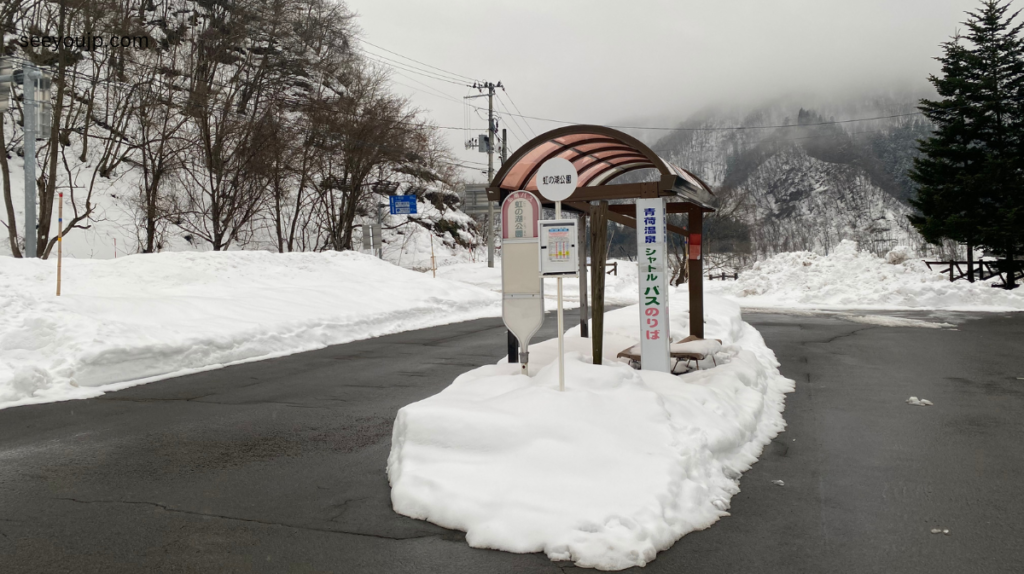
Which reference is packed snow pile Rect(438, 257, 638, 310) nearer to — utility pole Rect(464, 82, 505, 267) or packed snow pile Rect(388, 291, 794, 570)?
utility pole Rect(464, 82, 505, 267)

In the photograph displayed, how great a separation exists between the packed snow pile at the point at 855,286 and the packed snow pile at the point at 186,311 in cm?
1294

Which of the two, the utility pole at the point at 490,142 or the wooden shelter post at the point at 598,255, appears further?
the utility pole at the point at 490,142

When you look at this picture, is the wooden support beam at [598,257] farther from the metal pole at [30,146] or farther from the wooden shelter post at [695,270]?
the metal pole at [30,146]

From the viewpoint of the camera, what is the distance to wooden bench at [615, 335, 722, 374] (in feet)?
26.2

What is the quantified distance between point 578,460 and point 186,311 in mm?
10296

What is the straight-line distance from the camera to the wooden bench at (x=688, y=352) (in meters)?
8.00

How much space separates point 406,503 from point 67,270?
1615 centimetres

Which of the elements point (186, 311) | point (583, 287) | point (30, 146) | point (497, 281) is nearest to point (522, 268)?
point (583, 287)

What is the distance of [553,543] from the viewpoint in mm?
3572

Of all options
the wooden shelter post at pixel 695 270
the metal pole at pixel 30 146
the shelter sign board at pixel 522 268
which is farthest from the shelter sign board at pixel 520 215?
the metal pole at pixel 30 146

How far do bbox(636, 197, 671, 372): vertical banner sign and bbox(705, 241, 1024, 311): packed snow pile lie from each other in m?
18.7

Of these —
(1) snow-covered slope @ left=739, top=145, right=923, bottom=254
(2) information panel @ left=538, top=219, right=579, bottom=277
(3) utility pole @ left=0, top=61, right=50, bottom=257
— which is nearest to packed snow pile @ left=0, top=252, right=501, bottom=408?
(3) utility pole @ left=0, top=61, right=50, bottom=257

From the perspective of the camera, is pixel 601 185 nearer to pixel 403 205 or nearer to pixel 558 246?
pixel 558 246

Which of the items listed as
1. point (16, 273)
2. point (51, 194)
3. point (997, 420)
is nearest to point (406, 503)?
point (997, 420)
